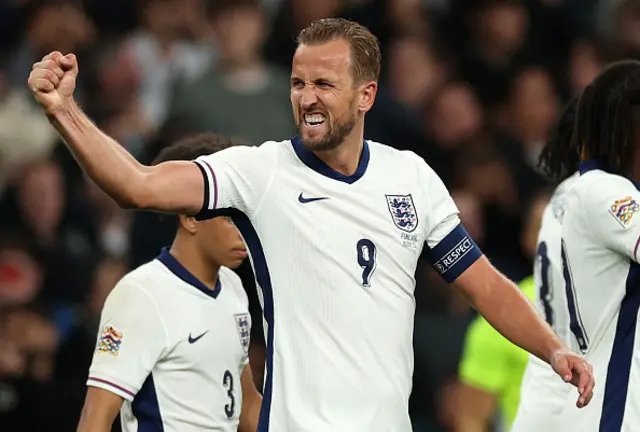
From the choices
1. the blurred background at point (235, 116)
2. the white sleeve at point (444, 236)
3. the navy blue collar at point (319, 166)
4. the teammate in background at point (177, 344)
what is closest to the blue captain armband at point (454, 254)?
the white sleeve at point (444, 236)

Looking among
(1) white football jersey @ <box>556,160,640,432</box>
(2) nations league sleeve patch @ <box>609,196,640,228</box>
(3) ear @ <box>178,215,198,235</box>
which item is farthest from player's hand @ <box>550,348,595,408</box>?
(3) ear @ <box>178,215,198,235</box>

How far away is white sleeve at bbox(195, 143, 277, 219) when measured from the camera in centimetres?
429

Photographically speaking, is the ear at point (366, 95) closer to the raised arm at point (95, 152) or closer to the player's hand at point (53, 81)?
the raised arm at point (95, 152)

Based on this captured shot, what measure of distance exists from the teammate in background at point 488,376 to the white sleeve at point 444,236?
6.93 ft

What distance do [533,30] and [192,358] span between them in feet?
22.9

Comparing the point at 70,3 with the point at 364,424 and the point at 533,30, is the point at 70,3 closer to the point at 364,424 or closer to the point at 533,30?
the point at 533,30

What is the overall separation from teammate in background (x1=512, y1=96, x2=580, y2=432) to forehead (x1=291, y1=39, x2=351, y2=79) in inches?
44.7

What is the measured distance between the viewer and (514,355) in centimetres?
682

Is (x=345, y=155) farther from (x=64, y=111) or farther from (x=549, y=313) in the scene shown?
(x=549, y=313)

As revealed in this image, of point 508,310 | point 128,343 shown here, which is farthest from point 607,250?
point 128,343

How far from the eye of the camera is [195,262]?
525cm

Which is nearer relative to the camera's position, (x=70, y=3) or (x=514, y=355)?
(x=514, y=355)

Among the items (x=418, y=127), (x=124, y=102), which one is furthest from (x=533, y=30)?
(x=124, y=102)

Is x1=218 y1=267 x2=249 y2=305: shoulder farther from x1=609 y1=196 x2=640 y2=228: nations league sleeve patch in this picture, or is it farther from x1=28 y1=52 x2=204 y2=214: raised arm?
x1=609 y1=196 x2=640 y2=228: nations league sleeve patch
